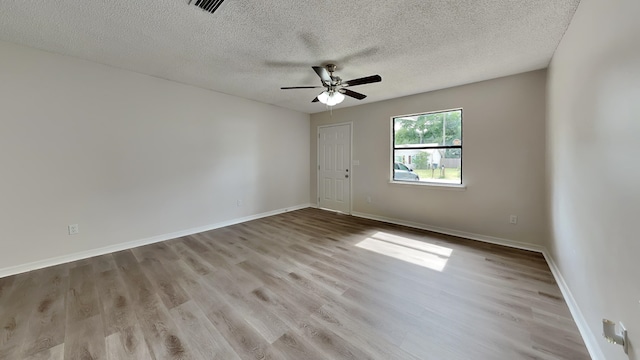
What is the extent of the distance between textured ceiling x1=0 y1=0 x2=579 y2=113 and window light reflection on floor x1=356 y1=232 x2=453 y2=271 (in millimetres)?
2437

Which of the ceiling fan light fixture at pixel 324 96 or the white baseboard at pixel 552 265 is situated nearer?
the white baseboard at pixel 552 265

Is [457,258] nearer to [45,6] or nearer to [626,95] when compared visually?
[626,95]

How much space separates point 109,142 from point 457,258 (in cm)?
480

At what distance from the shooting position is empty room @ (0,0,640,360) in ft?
4.99

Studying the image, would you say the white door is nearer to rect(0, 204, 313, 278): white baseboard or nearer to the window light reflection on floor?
the window light reflection on floor

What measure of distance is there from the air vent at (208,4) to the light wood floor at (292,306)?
2.48m

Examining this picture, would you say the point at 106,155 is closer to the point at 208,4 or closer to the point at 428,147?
the point at 208,4

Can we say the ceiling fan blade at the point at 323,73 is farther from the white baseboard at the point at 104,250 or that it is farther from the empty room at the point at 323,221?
the white baseboard at the point at 104,250

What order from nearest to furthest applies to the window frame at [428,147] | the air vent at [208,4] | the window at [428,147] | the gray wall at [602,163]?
the gray wall at [602,163]
the air vent at [208,4]
the window frame at [428,147]
the window at [428,147]

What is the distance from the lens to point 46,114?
104 inches

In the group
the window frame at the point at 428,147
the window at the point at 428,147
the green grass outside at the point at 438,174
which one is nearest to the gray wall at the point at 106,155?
the window frame at the point at 428,147

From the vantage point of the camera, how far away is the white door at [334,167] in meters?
5.24

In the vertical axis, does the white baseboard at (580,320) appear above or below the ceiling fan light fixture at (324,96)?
below

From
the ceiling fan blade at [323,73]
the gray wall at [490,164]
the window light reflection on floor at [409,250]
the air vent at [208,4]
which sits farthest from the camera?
the gray wall at [490,164]
